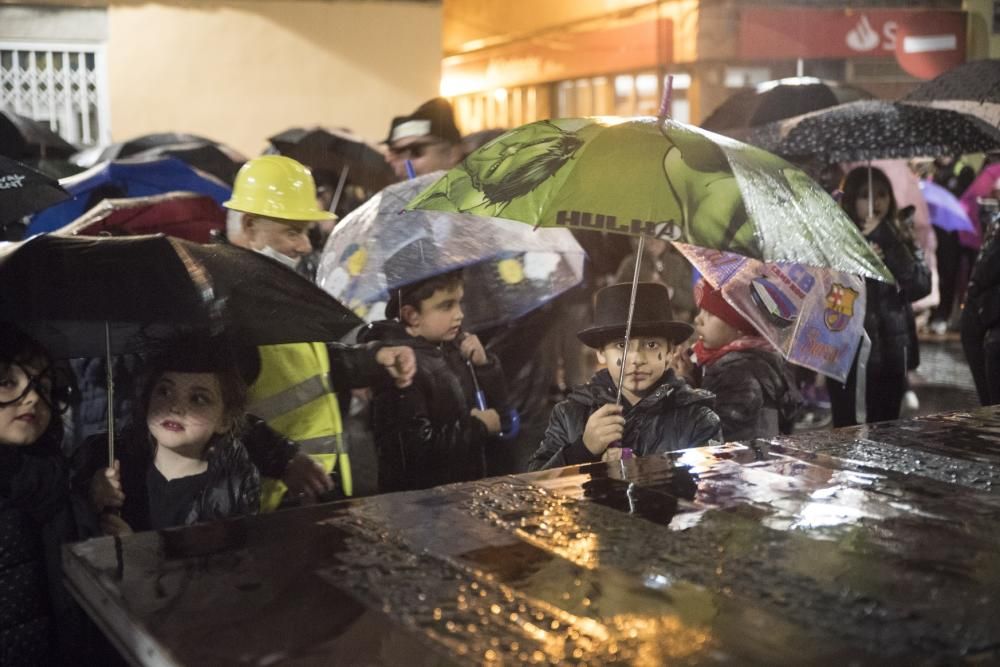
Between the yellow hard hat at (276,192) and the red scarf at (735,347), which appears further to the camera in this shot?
the yellow hard hat at (276,192)

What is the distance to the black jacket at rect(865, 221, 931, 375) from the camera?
6754 mm

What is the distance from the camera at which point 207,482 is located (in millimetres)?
3586

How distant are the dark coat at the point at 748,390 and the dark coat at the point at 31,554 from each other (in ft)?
7.97

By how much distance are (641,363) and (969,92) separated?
314 centimetres

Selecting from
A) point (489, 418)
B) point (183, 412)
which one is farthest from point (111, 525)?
point (489, 418)

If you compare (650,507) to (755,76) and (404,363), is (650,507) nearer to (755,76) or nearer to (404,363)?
(404,363)

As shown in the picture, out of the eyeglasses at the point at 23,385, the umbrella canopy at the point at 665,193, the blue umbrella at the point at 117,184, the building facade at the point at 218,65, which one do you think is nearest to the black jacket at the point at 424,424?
the umbrella canopy at the point at 665,193

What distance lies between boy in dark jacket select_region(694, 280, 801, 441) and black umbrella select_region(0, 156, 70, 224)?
2.51 meters

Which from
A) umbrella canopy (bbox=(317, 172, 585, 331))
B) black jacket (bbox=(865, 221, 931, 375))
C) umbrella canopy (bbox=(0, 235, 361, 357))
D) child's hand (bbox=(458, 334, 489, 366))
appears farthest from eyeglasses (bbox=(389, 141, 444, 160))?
umbrella canopy (bbox=(0, 235, 361, 357))

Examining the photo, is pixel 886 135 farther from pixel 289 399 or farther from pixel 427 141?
pixel 289 399

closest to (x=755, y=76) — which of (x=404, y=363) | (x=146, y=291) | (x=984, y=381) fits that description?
(x=984, y=381)

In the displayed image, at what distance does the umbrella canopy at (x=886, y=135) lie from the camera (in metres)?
6.44

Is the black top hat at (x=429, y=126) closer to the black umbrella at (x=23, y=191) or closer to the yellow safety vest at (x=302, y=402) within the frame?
the black umbrella at (x=23, y=191)

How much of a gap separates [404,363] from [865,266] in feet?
5.49
